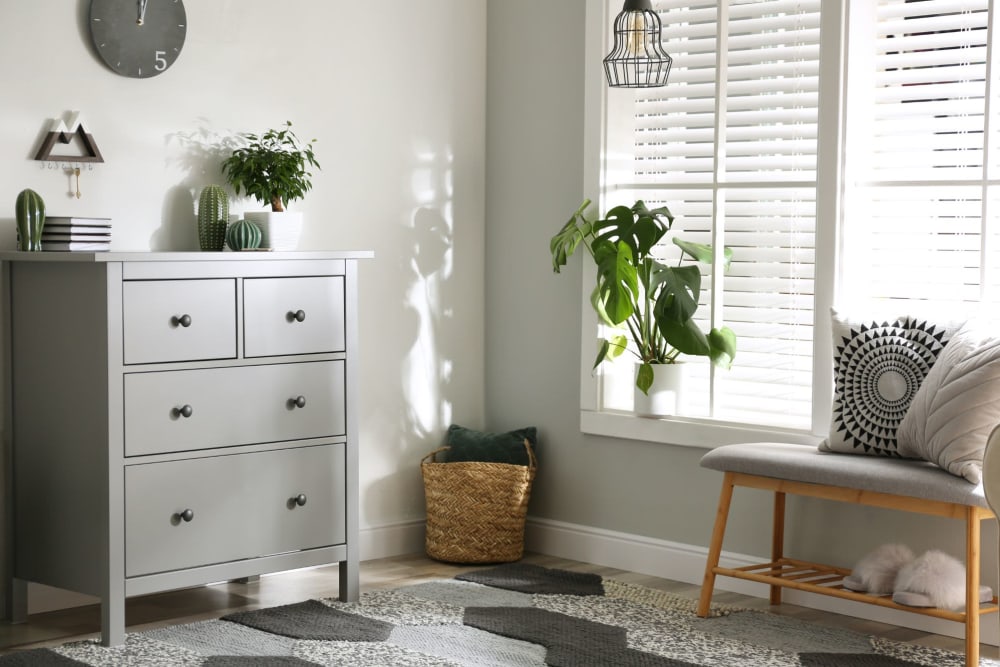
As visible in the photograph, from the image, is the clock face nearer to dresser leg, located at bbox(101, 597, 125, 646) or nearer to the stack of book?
the stack of book

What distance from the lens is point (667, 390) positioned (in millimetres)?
3967

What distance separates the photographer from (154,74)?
3613mm

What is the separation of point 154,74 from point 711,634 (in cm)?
223

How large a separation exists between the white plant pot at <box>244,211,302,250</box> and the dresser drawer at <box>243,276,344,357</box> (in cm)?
21

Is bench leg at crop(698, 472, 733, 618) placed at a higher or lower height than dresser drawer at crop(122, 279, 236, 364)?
lower

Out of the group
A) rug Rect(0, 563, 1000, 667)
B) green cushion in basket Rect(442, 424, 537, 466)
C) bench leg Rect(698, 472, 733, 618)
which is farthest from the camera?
green cushion in basket Rect(442, 424, 537, 466)

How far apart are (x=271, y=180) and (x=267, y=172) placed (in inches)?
1.5

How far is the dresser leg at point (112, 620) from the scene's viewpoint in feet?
10.2

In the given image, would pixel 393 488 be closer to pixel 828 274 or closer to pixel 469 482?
pixel 469 482


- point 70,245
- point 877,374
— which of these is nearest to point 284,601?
point 70,245

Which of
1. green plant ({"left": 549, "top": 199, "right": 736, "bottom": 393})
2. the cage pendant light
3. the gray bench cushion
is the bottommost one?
the gray bench cushion

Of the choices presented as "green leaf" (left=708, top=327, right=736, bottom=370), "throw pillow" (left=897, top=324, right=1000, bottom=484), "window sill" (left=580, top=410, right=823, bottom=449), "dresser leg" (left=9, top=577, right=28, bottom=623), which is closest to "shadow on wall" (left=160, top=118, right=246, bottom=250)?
"dresser leg" (left=9, top=577, right=28, bottom=623)

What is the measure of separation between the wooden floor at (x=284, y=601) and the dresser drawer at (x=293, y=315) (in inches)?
30.4

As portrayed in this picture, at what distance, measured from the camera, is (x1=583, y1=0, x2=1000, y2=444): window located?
3.44m
